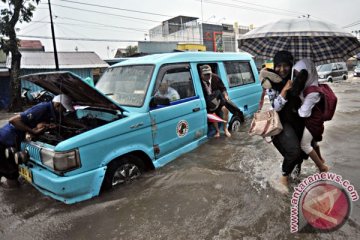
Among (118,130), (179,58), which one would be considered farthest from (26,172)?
(179,58)

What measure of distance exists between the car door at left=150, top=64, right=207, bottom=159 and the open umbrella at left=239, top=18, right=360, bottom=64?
3.67ft

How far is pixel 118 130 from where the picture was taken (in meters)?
3.44

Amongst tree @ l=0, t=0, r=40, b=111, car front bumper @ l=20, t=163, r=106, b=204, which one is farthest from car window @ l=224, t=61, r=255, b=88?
tree @ l=0, t=0, r=40, b=111

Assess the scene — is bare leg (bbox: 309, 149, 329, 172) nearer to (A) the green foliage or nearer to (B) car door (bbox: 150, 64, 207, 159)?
(B) car door (bbox: 150, 64, 207, 159)

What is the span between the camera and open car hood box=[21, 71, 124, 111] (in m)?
3.25

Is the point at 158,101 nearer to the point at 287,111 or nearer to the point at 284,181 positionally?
the point at 287,111

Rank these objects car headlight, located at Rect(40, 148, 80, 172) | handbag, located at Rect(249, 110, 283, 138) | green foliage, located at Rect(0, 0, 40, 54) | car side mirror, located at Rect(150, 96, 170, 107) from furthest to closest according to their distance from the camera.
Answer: green foliage, located at Rect(0, 0, 40, 54), car side mirror, located at Rect(150, 96, 170, 107), handbag, located at Rect(249, 110, 283, 138), car headlight, located at Rect(40, 148, 80, 172)

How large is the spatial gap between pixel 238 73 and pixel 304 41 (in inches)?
99.7

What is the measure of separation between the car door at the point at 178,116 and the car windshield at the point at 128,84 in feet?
0.64

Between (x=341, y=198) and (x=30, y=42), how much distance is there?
143ft

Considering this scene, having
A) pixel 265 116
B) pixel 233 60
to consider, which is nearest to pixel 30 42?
pixel 233 60

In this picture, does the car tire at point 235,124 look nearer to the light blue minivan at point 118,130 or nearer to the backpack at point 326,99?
the light blue minivan at point 118,130

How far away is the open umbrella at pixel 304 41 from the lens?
329 centimetres

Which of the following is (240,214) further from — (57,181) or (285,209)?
(57,181)
